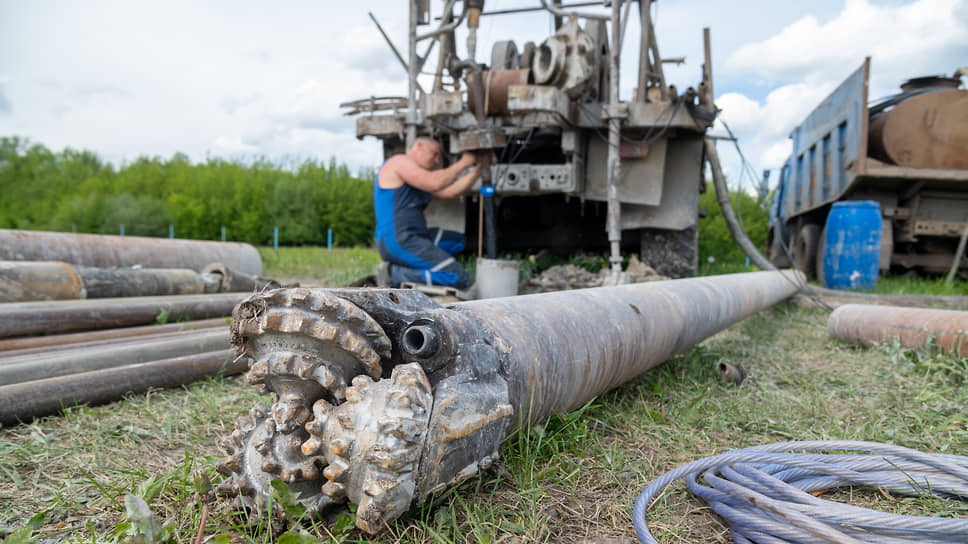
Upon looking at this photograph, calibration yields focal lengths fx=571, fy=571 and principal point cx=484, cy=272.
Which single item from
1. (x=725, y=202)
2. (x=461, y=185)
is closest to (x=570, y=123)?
(x=461, y=185)

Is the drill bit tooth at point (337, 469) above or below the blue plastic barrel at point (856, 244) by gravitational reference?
below

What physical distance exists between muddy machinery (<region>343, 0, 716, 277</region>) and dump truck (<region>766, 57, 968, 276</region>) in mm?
1257

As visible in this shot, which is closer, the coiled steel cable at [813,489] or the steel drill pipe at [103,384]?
the coiled steel cable at [813,489]

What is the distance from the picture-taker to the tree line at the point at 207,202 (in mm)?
21219

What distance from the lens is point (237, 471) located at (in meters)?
1.17

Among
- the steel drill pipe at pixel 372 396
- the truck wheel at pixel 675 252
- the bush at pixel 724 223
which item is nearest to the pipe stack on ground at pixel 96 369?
the steel drill pipe at pixel 372 396

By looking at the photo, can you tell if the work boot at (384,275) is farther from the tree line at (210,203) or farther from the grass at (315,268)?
the tree line at (210,203)

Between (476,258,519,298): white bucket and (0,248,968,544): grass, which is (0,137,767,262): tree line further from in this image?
(0,248,968,544): grass

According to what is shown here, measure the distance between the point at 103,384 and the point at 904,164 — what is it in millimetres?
7243

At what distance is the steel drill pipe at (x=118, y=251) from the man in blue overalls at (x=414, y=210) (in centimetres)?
215

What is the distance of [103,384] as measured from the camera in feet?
6.91

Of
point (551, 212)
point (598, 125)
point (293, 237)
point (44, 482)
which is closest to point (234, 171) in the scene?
point (293, 237)

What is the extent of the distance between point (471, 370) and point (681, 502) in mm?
663

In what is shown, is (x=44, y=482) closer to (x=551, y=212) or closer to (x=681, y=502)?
(x=681, y=502)
